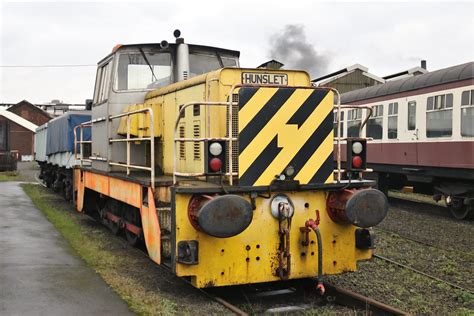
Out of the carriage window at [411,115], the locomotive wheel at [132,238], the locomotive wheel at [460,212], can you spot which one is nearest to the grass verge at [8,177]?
the locomotive wheel at [132,238]

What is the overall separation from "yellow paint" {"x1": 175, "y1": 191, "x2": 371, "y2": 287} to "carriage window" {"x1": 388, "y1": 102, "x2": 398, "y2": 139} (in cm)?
885

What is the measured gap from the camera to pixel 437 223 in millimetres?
11117

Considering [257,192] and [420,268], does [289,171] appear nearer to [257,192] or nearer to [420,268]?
[257,192]

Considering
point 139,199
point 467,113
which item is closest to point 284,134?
point 139,199

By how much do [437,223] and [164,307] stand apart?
25.8 ft

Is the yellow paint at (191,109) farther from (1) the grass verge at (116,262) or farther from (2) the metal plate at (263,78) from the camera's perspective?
(1) the grass verge at (116,262)

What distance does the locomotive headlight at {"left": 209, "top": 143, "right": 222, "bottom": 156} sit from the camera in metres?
5.05

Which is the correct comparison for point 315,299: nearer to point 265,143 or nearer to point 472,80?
point 265,143

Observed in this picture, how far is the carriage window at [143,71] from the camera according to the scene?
775cm

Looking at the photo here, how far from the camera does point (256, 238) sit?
17.2ft

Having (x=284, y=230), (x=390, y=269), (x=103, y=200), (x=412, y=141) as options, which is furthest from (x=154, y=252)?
(x=412, y=141)

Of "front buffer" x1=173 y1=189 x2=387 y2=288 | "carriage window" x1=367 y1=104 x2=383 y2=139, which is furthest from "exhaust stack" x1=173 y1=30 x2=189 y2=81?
"carriage window" x1=367 y1=104 x2=383 y2=139

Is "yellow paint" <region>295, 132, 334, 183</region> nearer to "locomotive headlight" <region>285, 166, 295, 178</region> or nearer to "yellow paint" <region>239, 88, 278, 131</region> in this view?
"locomotive headlight" <region>285, 166, 295, 178</region>

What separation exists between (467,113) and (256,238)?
7.56 meters
